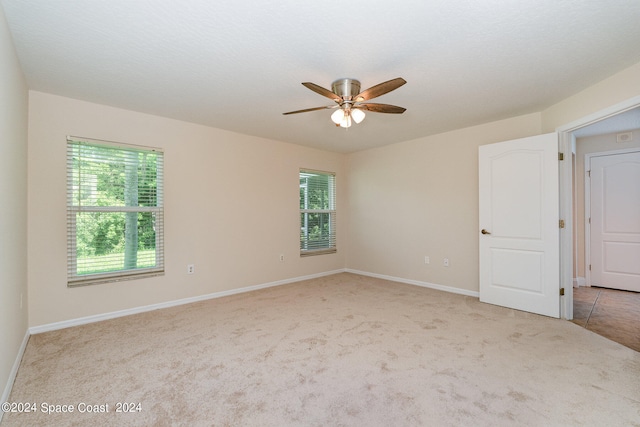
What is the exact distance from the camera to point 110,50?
2.24 metres

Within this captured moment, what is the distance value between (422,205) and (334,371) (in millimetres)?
3309

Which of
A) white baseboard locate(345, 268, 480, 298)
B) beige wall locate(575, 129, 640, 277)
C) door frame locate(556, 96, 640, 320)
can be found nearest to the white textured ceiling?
door frame locate(556, 96, 640, 320)

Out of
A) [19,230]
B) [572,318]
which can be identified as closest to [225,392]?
[19,230]

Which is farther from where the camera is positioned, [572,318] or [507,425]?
[572,318]

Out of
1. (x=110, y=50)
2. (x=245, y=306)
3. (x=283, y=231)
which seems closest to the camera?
(x=110, y=50)

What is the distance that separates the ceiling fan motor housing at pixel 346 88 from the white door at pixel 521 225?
7.10 feet

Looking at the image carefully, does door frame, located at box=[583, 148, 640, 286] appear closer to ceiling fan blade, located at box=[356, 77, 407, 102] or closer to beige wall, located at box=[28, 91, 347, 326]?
beige wall, located at box=[28, 91, 347, 326]

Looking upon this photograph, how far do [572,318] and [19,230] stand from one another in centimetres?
546

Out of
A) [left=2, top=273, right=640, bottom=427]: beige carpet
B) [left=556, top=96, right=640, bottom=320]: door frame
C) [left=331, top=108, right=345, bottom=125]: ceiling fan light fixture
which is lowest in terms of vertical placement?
[left=2, top=273, right=640, bottom=427]: beige carpet

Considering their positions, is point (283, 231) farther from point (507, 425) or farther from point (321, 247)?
point (507, 425)

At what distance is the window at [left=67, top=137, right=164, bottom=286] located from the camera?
3207 mm

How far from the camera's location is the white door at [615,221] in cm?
438

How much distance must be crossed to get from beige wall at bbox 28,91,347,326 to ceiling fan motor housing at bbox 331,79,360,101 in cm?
223

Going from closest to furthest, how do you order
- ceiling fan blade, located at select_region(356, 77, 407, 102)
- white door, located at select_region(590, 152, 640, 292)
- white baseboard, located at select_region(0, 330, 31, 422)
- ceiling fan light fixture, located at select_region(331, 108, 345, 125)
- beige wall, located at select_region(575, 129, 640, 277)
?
white baseboard, located at select_region(0, 330, 31, 422) < ceiling fan blade, located at select_region(356, 77, 407, 102) < ceiling fan light fixture, located at select_region(331, 108, 345, 125) < white door, located at select_region(590, 152, 640, 292) < beige wall, located at select_region(575, 129, 640, 277)
